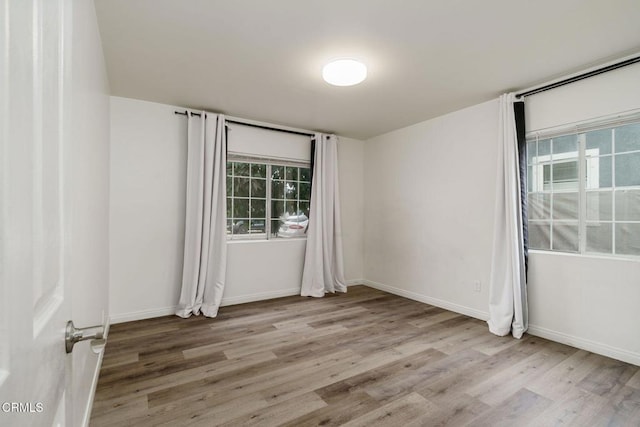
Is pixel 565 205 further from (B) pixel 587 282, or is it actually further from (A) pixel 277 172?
(A) pixel 277 172

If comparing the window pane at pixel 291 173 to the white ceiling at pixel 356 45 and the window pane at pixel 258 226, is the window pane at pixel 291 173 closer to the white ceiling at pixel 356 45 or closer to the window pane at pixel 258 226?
the window pane at pixel 258 226

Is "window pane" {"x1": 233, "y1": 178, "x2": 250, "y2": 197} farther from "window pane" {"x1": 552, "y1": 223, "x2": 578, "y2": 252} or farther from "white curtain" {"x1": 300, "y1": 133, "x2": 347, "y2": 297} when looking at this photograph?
"window pane" {"x1": 552, "y1": 223, "x2": 578, "y2": 252}

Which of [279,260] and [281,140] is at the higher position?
[281,140]

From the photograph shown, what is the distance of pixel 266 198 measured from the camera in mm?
4523

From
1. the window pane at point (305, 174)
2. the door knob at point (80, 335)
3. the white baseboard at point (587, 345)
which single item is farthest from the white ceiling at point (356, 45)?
the white baseboard at point (587, 345)

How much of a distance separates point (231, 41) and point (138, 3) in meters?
0.62

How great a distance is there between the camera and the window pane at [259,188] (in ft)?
14.5

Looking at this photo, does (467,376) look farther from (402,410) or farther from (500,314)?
(500,314)

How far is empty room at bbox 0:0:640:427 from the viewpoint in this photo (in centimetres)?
70

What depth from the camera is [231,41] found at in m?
2.34

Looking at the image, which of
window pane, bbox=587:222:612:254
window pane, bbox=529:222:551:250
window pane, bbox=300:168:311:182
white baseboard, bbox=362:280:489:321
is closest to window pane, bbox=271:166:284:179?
window pane, bbox=300:168:311:182

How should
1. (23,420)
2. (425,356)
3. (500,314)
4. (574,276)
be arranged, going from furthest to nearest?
(500,314)
(574,276)
(425,356)
(23,420)

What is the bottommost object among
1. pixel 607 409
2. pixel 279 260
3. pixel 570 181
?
pixel 607 409

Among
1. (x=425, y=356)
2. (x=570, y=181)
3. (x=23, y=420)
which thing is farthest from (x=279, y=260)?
(x=23, y=420)
